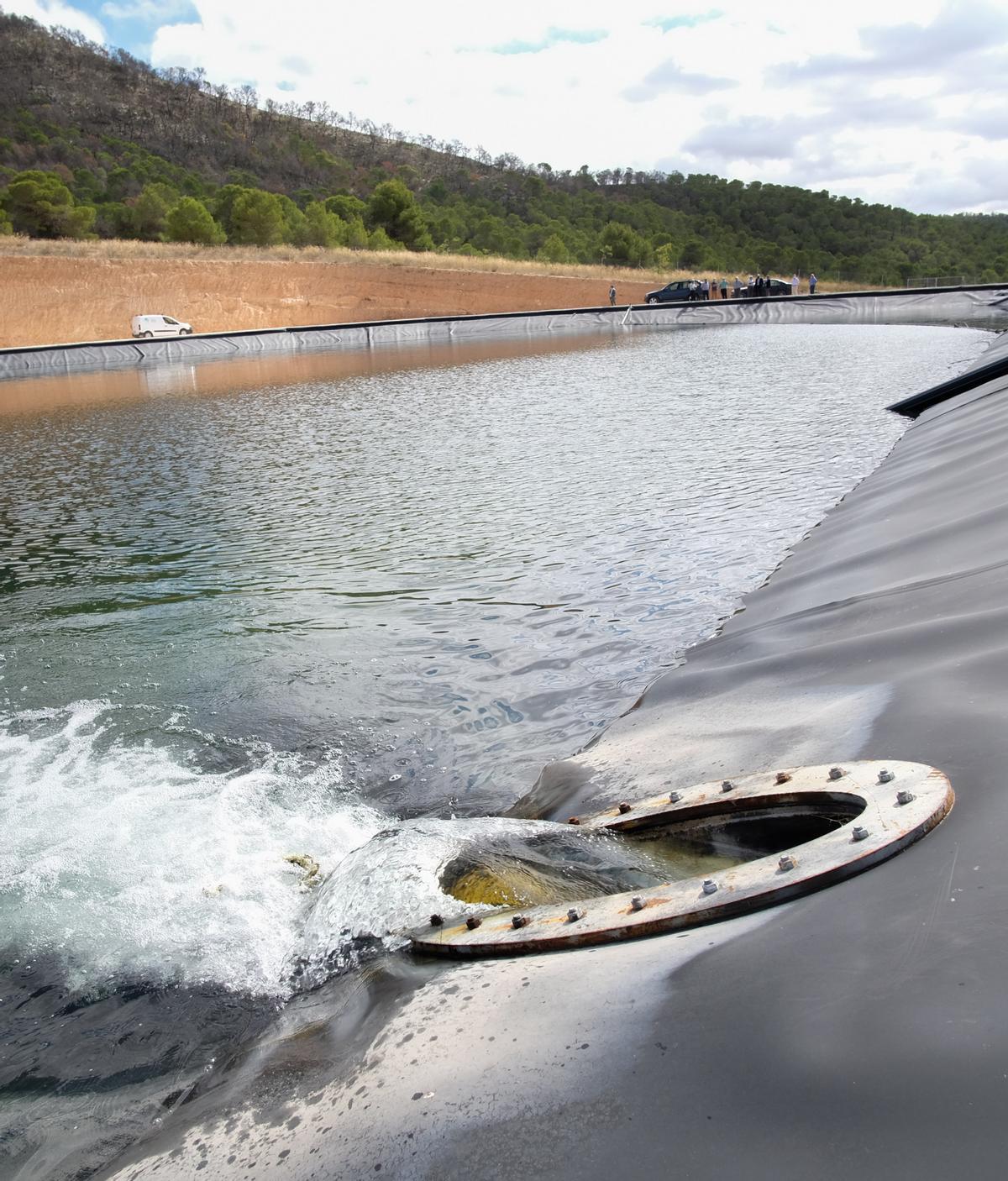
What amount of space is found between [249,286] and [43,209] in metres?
14.6

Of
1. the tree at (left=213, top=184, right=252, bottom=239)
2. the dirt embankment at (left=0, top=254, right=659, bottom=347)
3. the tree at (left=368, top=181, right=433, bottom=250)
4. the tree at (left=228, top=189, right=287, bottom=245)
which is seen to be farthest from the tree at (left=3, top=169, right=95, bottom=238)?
the tree at (left=368, top=181, right=433, bottom=250)

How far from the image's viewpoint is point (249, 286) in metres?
56.6

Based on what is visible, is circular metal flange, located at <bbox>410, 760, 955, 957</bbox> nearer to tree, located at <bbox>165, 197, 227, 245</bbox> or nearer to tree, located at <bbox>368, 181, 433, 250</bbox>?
tree, located at <bbox>165, 197, 227, 245</bbox>

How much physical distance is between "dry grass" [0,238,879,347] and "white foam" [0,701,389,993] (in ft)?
164

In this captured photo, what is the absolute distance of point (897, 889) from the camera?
2.59 m

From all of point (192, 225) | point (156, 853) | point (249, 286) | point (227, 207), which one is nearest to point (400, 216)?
point (227, 207)

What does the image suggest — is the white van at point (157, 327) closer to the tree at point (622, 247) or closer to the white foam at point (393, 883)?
the tree at point (622, 247)

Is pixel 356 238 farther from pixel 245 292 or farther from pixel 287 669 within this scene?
pixel 287 669

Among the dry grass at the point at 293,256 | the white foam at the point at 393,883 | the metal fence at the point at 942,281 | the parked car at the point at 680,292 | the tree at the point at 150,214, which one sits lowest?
the white foam at the point at 393,883

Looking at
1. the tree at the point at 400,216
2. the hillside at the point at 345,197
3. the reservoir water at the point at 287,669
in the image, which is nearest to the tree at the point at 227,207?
the hillside at the point at 345,197

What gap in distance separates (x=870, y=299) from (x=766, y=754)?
151ft

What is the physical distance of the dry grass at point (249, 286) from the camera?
50.2 meters

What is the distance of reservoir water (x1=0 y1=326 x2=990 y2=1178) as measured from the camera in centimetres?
368

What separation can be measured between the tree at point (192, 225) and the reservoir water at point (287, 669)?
47541 millimetres
